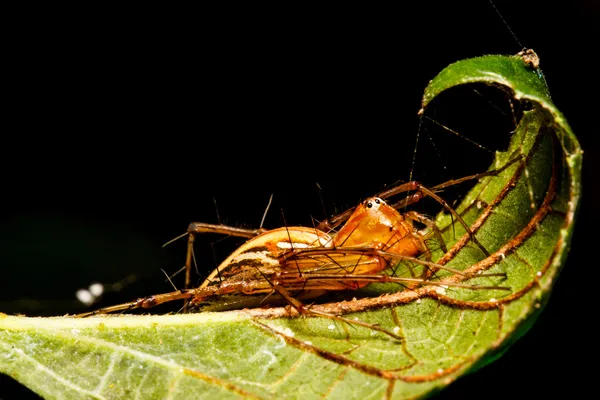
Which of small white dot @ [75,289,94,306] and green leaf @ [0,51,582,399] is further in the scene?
small white dot @ [75,289,94,306]

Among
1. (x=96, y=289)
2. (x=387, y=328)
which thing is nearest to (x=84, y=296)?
(x=96, y=289)

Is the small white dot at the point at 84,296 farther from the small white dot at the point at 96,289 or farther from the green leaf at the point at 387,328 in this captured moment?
the green leaf at the point at 387,328

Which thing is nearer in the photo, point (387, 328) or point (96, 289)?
point (387, 328)

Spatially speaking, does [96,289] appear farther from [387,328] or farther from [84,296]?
[387,328]

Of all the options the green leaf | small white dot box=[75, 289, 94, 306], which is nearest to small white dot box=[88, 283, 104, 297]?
small white dot box=[75, 289, 94, 306]

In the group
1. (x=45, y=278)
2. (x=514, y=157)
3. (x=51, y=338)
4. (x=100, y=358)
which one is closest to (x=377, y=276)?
(x=514, y=157)

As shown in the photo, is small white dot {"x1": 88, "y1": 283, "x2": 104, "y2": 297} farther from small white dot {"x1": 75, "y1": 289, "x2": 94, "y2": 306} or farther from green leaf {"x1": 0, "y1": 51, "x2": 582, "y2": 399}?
green leaf {"x1": 0, "y1": 51, "x2": 582, "y2": 399}

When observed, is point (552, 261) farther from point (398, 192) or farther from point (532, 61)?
point (398, 192)

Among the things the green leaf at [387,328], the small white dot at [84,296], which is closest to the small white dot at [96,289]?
the small white dot at [84,296]
